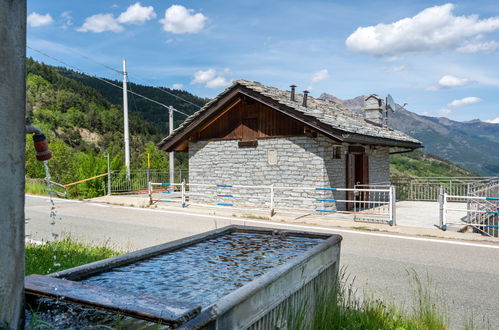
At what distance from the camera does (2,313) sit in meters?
2.10

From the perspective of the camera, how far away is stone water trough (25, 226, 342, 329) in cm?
241

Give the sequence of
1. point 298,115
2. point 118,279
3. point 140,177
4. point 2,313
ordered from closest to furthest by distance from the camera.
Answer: point 2,313, point 118,279, point 298,115, point 140,177

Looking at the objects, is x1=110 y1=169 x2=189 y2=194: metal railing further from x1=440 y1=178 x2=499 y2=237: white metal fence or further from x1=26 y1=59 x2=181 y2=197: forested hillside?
x1=26 y1=59 x2=181 y2=197: forested hillside

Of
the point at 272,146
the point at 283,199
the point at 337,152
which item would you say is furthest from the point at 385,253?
the point at 272,146

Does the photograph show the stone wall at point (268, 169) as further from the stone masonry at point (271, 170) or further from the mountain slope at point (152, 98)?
the mountain slope at point (152, 98)

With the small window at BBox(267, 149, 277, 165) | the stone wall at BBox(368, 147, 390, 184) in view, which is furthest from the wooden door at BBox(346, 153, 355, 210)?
the small window at BBox(267, 149, 277, 165)

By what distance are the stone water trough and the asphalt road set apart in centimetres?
110

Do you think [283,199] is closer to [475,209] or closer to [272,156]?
[272,156]

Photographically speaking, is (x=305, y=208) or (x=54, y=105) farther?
(x=54, y=105)

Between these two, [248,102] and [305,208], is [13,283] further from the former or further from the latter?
[248,102]

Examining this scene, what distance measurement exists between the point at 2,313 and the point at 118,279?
1.67m

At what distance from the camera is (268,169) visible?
52.4 ft

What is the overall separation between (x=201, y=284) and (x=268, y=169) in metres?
12.2

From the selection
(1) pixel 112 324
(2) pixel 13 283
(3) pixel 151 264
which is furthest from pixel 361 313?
(2) pixel 13 283
